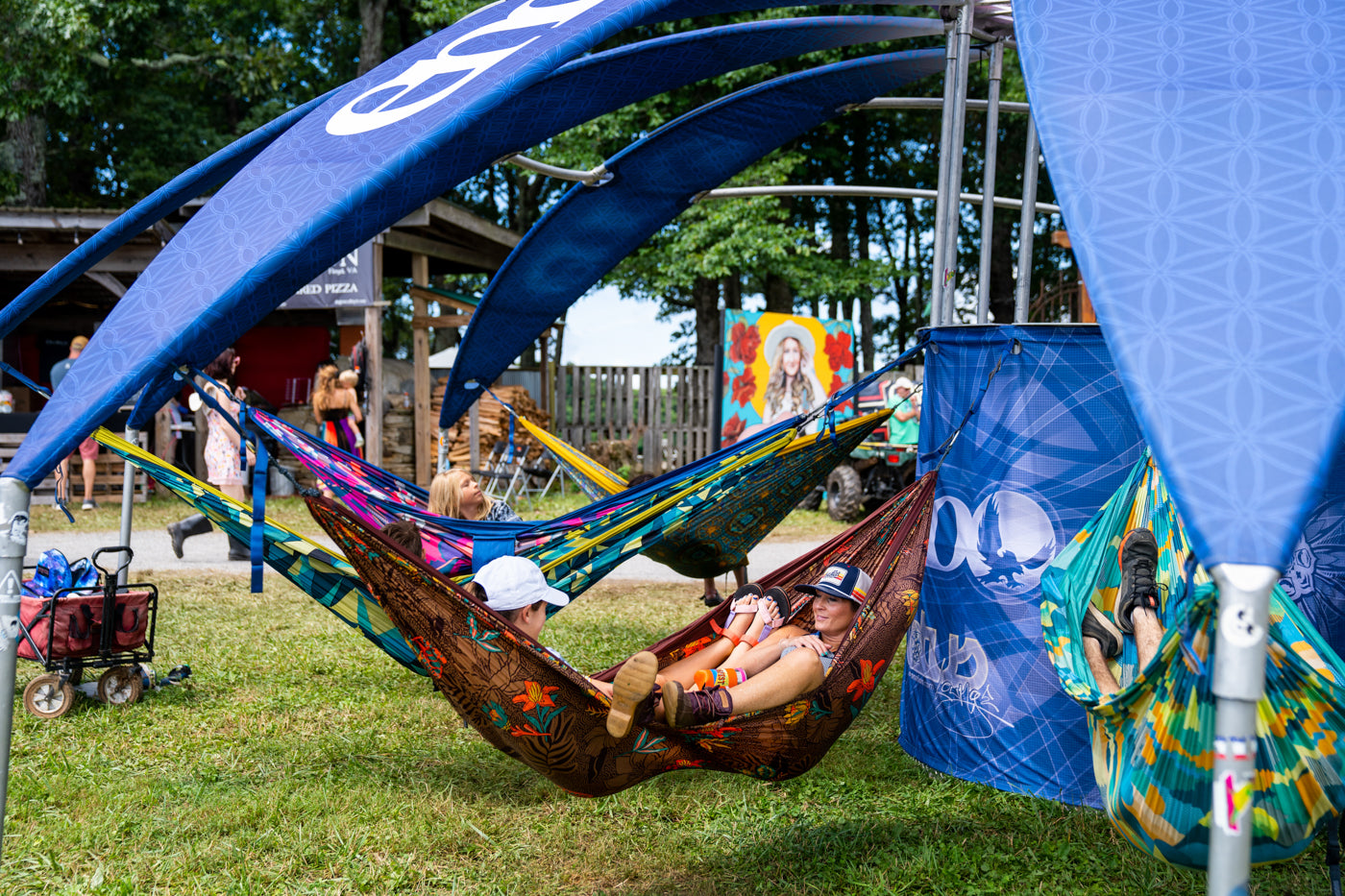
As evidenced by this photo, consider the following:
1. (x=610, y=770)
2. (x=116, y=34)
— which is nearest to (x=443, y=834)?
(x=610, y=770)

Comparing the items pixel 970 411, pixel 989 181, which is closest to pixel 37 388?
pixel 970 411

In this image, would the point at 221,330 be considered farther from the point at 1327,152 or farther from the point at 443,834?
the point at 1327,152

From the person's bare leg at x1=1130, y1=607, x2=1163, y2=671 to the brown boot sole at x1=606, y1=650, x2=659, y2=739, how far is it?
1.13m

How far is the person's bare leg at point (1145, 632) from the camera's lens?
240 cm

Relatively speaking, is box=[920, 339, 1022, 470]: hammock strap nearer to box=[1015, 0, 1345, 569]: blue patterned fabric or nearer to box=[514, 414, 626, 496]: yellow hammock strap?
box=[1015, 0, 1345, 569]: blue patterned fabric

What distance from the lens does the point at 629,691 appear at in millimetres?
2389

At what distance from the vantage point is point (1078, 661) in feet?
7.84

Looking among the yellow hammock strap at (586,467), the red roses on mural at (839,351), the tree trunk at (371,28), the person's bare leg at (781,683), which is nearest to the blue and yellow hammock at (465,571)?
the person's bare leg at (781,683)

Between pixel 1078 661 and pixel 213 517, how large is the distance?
2715mm

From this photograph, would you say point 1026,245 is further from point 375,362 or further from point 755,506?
point 375,362

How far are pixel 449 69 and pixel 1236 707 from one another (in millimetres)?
2295

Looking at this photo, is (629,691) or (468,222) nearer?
(629,691)

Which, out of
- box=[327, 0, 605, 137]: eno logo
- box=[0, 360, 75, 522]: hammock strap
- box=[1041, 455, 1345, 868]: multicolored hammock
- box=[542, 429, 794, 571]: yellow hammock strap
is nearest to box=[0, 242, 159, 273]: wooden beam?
box=[0, 360, 75, 522]: hammock strap

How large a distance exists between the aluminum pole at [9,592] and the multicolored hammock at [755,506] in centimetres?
209
